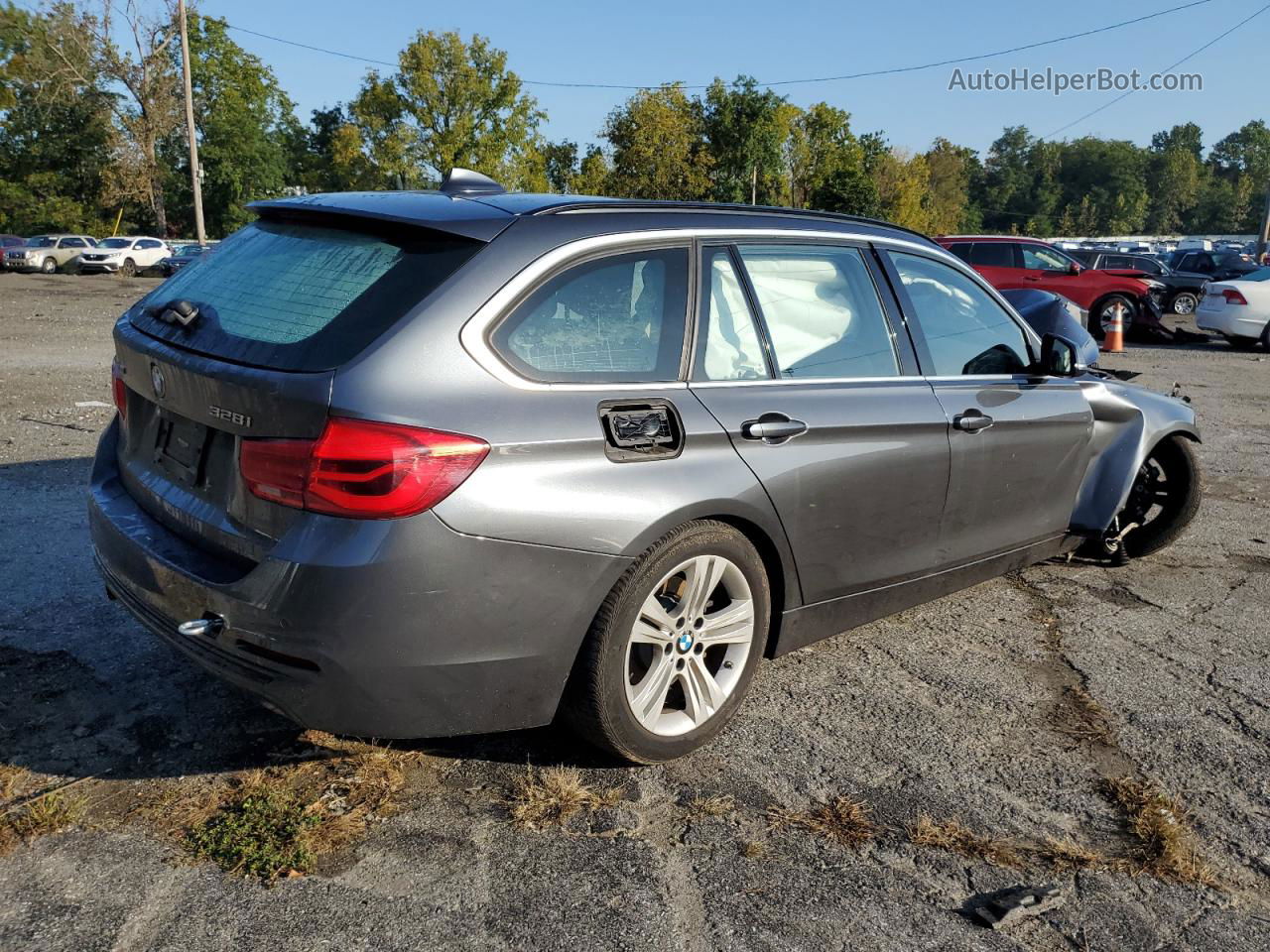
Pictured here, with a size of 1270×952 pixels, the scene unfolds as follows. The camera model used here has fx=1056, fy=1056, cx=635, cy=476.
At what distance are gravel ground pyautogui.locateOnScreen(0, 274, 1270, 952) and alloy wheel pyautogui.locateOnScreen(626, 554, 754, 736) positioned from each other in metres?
0.19

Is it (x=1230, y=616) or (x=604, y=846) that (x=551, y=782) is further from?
(x=1230, y=616)

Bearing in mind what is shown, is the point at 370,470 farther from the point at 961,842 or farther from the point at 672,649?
the point at 961,842

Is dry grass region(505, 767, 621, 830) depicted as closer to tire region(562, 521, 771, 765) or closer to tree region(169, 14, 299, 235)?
tire region(562, 521, 771, 765)

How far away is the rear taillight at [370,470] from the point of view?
8.31 ft

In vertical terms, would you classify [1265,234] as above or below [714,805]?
above

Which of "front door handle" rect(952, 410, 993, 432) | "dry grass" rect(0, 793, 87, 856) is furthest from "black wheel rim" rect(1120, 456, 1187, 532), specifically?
"dry grass" rect(0, 793, 87, 856)

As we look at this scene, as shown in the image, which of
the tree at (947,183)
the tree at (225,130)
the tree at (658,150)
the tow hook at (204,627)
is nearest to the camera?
the tow hook at (204,627)

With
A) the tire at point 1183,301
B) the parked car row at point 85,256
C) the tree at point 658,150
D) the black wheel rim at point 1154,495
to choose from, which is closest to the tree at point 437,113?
the tree at point 658,150

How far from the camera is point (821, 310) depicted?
372cm

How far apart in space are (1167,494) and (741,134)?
55.2m

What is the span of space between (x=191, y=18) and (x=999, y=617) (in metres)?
70.0

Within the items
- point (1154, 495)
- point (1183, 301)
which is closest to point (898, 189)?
point (1183, 301)

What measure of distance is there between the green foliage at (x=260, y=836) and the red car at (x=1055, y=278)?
1823 centimetres

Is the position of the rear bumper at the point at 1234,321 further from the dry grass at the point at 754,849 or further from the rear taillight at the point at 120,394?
the rear taillight at the point at 120,394
